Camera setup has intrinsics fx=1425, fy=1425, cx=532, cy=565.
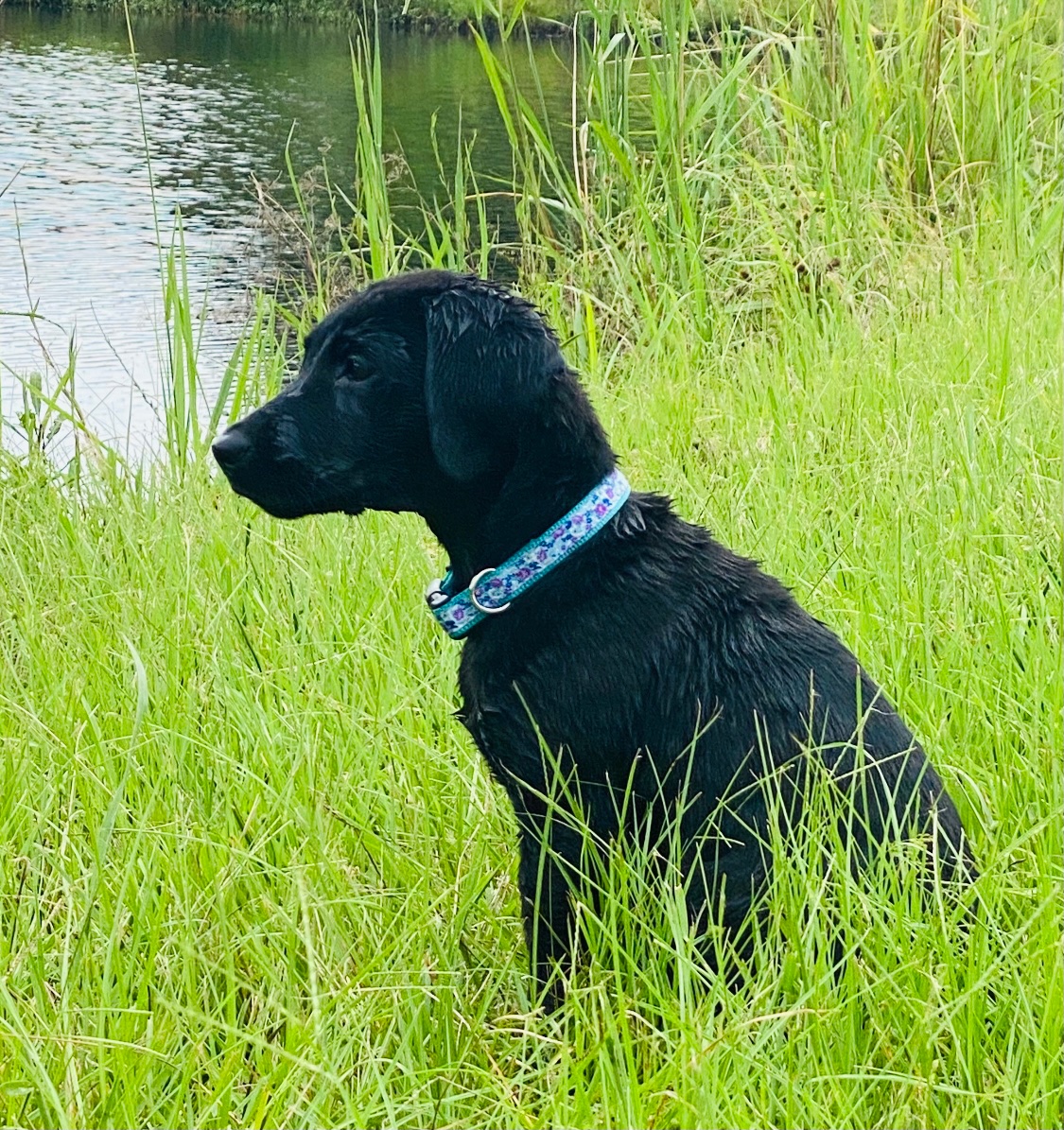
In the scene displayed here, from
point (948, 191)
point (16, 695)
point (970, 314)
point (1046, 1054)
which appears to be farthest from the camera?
point (948, 191)

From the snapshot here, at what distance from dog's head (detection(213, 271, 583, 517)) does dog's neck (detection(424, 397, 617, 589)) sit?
21 millimetres

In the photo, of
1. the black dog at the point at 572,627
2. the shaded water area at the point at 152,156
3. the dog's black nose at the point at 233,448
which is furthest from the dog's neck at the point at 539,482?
the shaded water area at the point at 152,156

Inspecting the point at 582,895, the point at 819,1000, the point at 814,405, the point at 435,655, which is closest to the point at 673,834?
the point at 582,895

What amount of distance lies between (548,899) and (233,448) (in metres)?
0.89

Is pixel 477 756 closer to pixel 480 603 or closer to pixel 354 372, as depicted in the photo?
pixel 480 603

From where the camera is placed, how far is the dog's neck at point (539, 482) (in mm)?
2109

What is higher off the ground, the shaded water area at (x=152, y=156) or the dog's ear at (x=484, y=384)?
the dog's ear at (x=484, y=384)

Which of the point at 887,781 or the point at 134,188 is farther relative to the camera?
the point at 134,188

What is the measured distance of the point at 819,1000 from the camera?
1586 mm

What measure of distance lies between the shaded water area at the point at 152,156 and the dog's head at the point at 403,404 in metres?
1.48

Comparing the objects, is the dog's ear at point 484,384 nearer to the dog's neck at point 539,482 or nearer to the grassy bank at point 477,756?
the dog's neck at point 539,482

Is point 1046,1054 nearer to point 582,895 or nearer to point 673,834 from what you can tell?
point 673,834

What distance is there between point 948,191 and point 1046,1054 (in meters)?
4.35

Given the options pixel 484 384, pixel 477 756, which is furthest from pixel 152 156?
pixel 484 384
